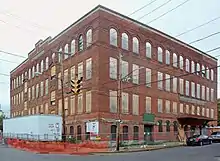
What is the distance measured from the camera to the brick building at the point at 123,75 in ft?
121

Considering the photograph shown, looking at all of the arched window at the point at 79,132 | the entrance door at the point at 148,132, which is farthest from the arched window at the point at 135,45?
the arched window at the point at 79,132

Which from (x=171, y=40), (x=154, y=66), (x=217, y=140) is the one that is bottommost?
(x=217, y=140)

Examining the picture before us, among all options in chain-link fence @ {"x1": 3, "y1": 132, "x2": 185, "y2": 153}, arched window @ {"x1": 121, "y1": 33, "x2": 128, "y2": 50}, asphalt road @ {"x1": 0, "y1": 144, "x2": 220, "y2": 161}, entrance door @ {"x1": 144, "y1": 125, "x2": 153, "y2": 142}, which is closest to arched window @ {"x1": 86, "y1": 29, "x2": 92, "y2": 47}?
arched window @ {"x1": 121, "y1": 33, "x2": 128, "y2": 50}

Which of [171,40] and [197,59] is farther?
[197,59]

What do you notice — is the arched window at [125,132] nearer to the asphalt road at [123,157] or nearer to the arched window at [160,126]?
the arched window at [160,126]

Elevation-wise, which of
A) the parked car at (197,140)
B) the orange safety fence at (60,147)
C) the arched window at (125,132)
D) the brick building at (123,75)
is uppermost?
the brick building at (123,75)

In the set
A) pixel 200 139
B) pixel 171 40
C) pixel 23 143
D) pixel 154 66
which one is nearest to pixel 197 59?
pixel 171 40

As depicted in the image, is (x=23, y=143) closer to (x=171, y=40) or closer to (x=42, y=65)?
(x=42, y=65)

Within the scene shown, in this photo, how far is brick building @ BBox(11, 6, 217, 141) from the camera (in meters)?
36.8

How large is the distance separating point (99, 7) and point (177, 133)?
72.5 feet

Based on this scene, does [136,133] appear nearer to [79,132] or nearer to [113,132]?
[113,132]

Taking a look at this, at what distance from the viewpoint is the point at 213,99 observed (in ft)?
201

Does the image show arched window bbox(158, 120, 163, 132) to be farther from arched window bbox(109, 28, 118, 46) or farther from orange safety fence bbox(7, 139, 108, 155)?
arched window bbox(109, 28, 118, 46)

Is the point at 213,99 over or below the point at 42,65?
below
